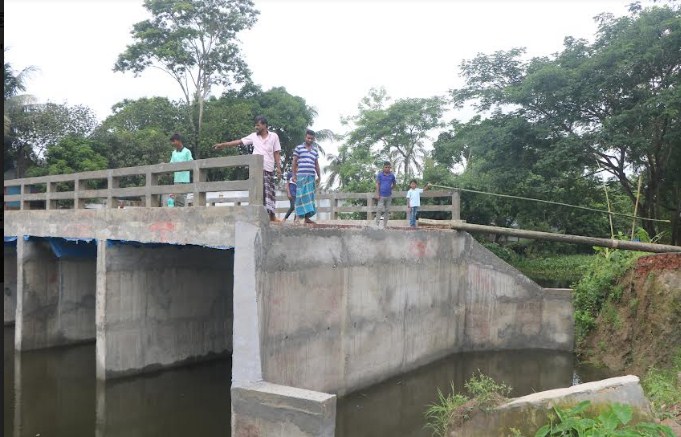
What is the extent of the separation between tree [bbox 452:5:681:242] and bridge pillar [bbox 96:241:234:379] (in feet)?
37.8

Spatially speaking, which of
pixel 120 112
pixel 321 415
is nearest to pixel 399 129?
pixel 120 112

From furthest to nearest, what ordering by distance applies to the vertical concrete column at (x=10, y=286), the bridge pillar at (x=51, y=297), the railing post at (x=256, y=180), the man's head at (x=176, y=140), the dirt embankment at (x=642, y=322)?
the vertical concrete column at (x=10, y=286), the bridge pillar at (x=51, y=297), the dirt embankment at (x=642, y=322), the man's head at (x=176, y=140), the railing post at (x=256, y=180)

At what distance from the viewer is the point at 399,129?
29312 mm

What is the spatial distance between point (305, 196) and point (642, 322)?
8.68m

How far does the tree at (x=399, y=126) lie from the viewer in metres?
28.9

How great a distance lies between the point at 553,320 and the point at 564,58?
9.22 meters

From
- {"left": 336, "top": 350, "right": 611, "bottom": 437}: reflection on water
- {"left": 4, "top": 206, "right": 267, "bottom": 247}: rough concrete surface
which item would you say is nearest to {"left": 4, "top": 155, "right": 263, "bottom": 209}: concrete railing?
{"left": 4, "top": 206, "right": 267, "bottom": 247}: rough concrete surface

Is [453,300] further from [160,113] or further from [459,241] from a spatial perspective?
[160,113]

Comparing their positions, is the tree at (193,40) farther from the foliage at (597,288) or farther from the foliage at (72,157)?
the foliage at (597,288)

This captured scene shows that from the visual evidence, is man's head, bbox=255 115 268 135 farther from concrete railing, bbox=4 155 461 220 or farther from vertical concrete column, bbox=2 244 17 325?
vertical concrete column, bbox=2 244 17 325

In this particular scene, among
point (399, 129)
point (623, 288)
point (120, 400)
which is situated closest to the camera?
point (120, 400)

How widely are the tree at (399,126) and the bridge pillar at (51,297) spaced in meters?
17.6

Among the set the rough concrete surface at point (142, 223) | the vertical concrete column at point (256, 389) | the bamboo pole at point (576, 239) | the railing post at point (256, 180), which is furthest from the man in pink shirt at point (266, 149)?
the bamboo pole at point (576, 239)

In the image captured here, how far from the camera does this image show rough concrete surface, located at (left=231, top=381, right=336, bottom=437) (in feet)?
21.4
